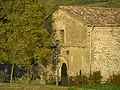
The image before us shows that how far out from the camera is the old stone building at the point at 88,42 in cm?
3428

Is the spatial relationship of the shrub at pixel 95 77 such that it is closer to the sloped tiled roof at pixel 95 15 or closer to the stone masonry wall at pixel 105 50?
the stone masonry wall at pixel 105 50

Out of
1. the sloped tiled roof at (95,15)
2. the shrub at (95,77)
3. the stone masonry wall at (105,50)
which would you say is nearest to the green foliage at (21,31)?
the shrub at (95,77)

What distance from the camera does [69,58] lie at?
1405 inches

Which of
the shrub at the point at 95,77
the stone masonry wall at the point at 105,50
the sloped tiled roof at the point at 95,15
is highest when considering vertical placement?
the sloped tiled roof at the point at 95,15

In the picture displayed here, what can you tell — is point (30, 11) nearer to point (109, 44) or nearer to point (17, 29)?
point (17, 29)

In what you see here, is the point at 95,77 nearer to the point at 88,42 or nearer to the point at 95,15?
the point at 88,42

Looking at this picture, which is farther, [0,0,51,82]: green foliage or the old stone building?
the old stone building

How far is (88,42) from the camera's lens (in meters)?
34.2

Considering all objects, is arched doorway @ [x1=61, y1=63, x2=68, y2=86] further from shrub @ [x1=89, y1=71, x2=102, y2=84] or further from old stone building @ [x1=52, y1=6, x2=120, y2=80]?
shrub @ [x1=89, y1=71, x2=102, y2=84]

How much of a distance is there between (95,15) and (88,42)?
3.19 m

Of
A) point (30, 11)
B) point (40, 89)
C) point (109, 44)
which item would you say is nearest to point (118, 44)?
point (109, 44)

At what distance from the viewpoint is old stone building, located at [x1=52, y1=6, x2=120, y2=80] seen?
34281 mm

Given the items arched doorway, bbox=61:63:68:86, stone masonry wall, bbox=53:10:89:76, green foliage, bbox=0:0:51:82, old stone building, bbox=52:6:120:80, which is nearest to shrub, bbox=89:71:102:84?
old stone building, bbox=52:6:120:80

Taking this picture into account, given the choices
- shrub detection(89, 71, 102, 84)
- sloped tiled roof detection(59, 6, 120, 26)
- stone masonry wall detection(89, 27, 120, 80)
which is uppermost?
sloped tiled roof detection(59, 6, 120, 26)
